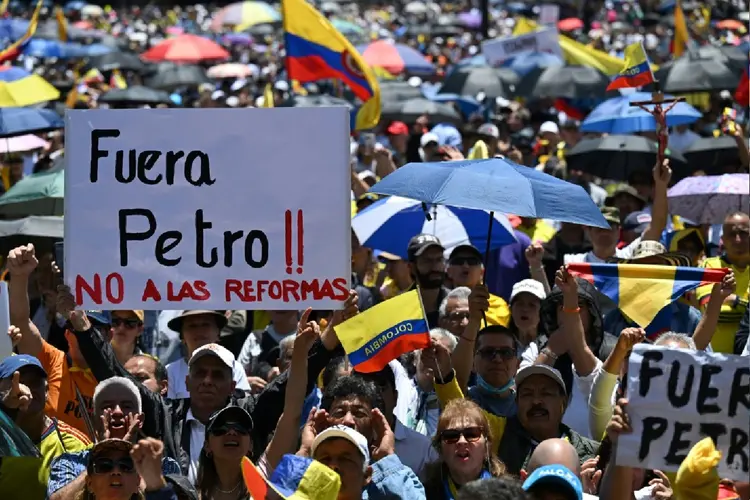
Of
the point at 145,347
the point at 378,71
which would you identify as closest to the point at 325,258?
the point at 145,347

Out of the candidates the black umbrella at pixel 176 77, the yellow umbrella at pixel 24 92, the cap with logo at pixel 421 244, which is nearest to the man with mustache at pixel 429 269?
the cap with logo at pixel 421 244

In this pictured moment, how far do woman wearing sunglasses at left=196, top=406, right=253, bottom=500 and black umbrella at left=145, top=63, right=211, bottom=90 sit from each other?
1756cm

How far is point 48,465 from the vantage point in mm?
6227

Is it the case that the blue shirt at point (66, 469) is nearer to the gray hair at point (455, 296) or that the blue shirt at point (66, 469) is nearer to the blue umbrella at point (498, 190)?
the blue umbrella at point (498, 190)

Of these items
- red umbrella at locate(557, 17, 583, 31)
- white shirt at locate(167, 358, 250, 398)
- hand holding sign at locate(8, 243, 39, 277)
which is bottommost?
white shirt at locate(167, 358, 250, 398)

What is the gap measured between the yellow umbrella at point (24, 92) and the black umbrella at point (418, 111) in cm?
389

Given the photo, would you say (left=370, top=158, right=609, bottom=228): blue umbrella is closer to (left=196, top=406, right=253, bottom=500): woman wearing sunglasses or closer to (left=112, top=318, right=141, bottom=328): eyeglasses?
(left=196, top=406, right=253, bottom=500): woman wearing sunglasses

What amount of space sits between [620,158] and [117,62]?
1540 centimetres

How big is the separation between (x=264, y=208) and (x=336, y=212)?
298mm

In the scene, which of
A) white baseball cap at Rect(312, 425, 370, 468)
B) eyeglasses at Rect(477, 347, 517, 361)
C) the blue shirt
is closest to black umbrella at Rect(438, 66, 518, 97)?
eyeglasses at Rect(477, 347, 517, 361)

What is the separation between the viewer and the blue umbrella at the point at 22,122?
45.1ft

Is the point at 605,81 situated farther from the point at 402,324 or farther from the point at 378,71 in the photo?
the point at 402,324

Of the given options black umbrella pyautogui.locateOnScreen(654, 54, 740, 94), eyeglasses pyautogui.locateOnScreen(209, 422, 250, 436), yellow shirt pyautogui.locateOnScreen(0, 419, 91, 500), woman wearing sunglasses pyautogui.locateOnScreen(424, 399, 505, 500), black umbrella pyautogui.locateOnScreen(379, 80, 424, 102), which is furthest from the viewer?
black umbrella pyautogui.locateOnScreen(379, 80, 424, 102)

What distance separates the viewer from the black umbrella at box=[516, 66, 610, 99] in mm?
17344
